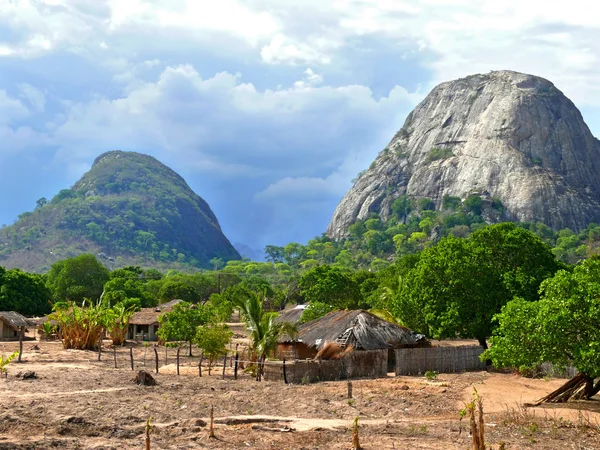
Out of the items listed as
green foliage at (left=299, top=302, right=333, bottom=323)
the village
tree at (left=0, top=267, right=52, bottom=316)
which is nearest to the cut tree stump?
the village

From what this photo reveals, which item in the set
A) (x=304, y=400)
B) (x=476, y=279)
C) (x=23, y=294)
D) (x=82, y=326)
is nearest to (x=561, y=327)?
(x=304, y=400)

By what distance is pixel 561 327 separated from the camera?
19250 mm

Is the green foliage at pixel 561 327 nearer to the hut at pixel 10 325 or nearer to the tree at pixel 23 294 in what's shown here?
the hut at pixel 10 325

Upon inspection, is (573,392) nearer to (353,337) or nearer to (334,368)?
(334,368)

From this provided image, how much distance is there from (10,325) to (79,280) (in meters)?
32.4

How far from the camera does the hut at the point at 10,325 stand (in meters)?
47.6

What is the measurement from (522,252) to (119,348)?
1025 inches

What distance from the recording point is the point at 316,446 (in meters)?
15.5

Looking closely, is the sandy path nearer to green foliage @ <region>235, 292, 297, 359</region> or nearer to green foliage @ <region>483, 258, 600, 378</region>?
green foliage @ <region>483, 258, 600, 378</region>

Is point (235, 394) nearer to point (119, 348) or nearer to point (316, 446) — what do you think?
point (316, 446)

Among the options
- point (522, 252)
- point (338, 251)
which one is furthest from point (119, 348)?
point (338, 251)

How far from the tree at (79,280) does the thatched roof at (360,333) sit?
4912cm

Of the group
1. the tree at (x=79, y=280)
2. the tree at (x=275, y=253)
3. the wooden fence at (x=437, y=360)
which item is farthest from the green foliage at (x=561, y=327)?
the tree at (x=275, y=253)

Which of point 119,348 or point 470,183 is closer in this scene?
point 119,348
